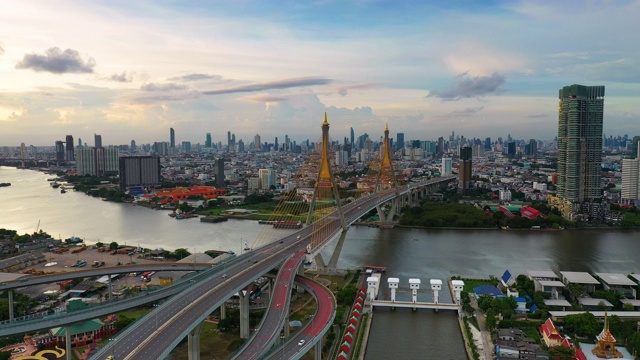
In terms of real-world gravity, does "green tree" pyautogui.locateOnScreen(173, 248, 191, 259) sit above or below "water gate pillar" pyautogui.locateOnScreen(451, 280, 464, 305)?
below

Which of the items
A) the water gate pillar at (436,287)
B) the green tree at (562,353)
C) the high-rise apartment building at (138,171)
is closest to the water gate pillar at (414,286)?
the water gate pillar at (436,287)

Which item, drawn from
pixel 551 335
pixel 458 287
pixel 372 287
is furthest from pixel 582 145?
pixel 551 335

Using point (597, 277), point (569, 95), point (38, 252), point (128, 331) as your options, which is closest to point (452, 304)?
point (597, 277)

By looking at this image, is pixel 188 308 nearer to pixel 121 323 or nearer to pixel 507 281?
pixel 121 323

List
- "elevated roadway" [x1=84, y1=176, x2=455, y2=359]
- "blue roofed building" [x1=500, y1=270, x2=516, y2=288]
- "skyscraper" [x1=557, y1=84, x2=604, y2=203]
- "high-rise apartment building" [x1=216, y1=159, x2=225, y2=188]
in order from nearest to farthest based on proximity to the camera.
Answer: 1. "elevated roadway" [x1=84, y1=176, x2=455, y2=359]
2. "blue roofed building" [x1=500, y1=270, x2=516, y2=288]
3. "skyscraper" [x1=557, y1=84, x2=604, y2=203]
4. "high-rise apartment building" [x1=216, y1=159, x2=225, y2=188]

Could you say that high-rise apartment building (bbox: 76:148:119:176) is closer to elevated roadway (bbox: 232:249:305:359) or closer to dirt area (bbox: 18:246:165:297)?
dirt area (bbox: 18:246:165:297)

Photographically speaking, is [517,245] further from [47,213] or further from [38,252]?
[47,213]

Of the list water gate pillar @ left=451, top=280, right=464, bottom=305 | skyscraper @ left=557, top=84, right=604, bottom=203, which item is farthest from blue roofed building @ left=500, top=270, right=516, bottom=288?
skyscraper @ left=557, top=84, right=604, bottom=203
